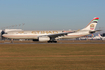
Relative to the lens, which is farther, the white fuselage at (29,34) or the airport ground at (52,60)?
the white fuselage at (29,34)

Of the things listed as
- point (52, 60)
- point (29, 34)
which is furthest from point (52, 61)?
point (29, 34)

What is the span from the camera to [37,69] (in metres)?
12.3

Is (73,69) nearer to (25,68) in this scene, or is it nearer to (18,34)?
(25,68)

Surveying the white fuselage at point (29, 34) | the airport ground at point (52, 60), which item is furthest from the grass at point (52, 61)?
the white fuselage at point (29, 34)

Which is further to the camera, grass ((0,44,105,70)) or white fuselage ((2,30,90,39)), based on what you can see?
white fuselage ((2,30,90,39))

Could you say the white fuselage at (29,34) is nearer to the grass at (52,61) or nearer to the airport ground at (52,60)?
the airport ground at (52,60)

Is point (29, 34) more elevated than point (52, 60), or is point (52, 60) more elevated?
point (29, 34)

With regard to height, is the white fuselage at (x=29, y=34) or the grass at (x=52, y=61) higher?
the white fuselage at (x=29, y=34)

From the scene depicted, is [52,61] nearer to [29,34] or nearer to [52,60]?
[52,60]

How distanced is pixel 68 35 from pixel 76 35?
112 inches

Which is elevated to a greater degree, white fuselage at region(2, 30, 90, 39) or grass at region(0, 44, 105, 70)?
white fuselage at region(2, 30, 90, 39)

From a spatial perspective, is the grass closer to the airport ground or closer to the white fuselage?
the airport ground

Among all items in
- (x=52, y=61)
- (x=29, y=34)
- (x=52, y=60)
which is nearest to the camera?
(x=52, y=61)

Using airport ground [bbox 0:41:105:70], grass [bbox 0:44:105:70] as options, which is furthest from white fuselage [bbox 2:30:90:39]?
grass [bbox 0:44:105:70]
